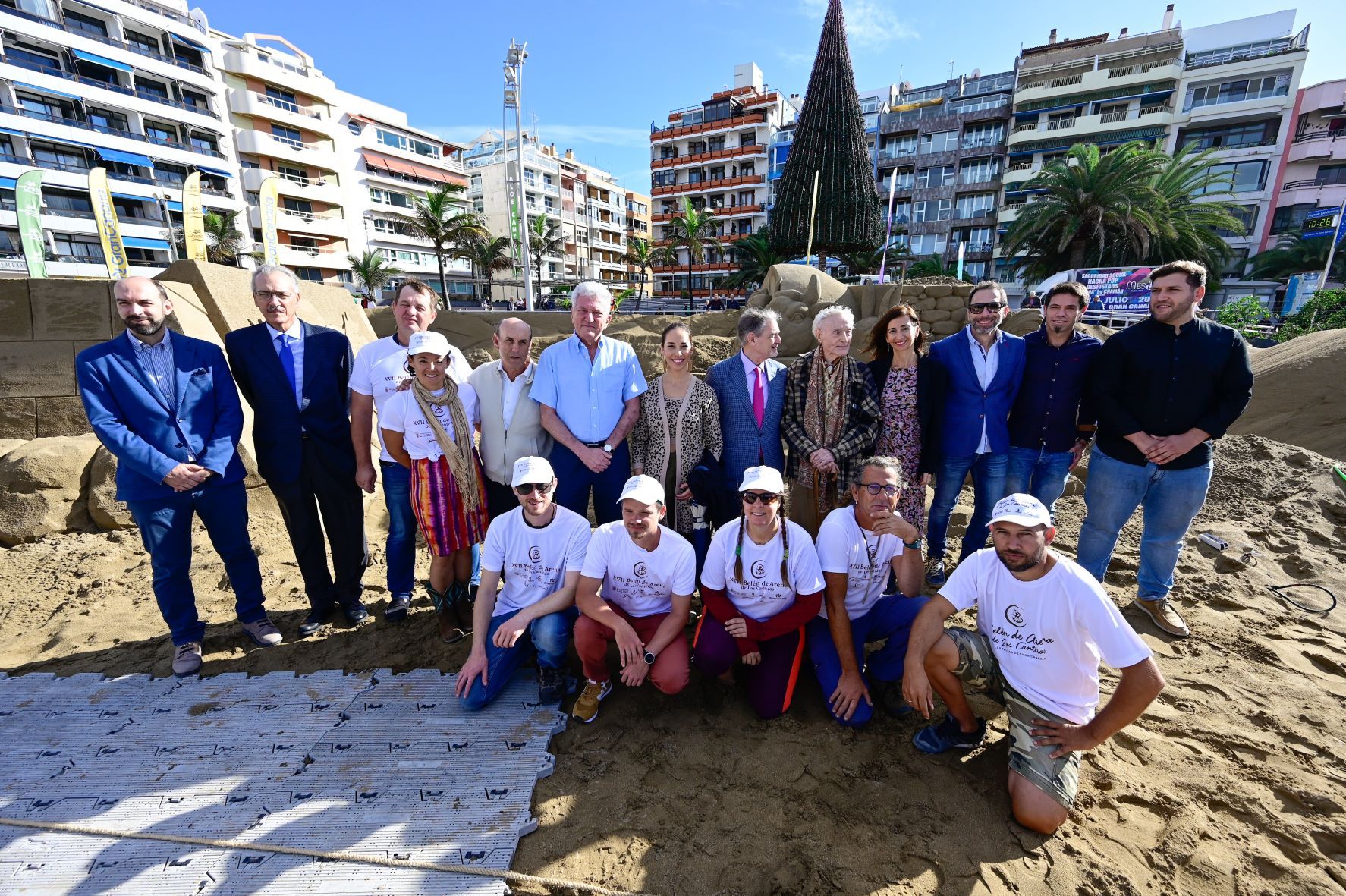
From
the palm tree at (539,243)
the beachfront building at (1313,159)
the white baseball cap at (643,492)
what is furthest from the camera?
the palm tree at (539,243)

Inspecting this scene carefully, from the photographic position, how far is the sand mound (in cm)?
521

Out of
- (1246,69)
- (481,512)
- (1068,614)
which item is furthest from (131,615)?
(1246,69)

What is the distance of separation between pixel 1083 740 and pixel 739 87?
141 ft

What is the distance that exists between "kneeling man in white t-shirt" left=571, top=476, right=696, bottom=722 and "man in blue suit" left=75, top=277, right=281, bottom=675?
1.97m

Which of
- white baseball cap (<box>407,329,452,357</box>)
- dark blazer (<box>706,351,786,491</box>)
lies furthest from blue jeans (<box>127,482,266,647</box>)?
dark blazer (<box>706,351,786,491</box>)

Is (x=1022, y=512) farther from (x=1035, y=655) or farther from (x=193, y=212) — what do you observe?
(x=193, y=212)

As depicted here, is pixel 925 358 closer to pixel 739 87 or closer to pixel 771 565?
pixel 771 565

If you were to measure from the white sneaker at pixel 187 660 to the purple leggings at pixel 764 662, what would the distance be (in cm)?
260

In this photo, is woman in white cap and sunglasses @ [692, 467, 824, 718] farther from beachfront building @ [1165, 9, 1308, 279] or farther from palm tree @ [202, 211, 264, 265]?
beachfront building @ [1165, 9, 1308, 279]

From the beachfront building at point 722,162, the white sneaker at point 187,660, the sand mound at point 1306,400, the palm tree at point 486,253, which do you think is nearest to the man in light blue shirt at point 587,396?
the white sneaker at point 187,660

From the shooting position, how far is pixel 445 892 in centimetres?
173

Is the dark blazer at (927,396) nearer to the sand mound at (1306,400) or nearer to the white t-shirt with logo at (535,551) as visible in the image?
the white t-shirt with logo at (535,551)

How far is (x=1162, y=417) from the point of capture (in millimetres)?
2805

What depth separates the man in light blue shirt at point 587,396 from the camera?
117 inches
